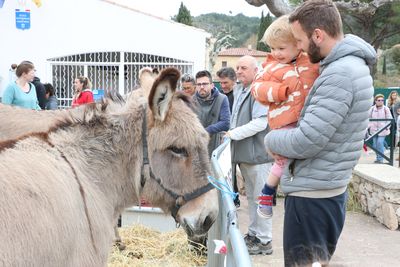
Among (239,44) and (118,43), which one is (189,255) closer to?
(118,43)

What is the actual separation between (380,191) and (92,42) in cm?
1187

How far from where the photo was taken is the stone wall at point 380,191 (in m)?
6.90

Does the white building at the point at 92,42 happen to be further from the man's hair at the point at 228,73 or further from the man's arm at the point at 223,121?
the man's arm at the point at 223,121

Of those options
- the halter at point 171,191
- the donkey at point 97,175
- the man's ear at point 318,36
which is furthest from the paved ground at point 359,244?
the man's ear at point 318,36

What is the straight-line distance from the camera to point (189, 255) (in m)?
5.20

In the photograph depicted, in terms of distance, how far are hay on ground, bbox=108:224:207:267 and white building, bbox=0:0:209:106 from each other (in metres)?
10.4

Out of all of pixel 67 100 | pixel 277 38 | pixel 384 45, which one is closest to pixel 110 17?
pixel 67 100

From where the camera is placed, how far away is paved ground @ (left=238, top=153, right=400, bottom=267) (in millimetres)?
5512

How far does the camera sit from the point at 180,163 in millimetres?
2703

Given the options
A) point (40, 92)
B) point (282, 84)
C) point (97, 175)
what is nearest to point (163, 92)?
point (97, 175)

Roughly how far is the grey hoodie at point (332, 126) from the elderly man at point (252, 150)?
2.70m

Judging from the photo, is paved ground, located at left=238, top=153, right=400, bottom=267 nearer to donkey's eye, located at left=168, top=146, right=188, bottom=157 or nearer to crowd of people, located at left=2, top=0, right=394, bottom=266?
crowd of people, located at left=2, top=0, right=394, bottom=266

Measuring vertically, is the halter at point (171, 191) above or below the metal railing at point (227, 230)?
above

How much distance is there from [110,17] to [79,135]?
14.8 meters
